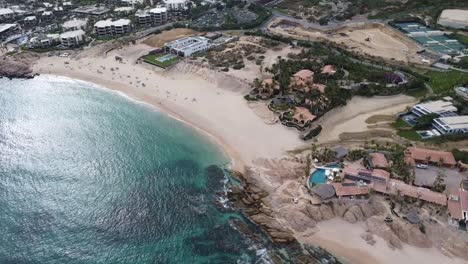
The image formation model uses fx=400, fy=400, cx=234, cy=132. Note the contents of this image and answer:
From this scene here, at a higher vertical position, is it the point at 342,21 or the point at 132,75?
the point at 342,21

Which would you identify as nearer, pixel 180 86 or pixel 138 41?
pixel 180 86

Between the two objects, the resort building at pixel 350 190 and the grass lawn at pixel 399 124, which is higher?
the resort building at pixel 350 190

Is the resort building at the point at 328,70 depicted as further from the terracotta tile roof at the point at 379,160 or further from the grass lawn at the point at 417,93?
the terracotta tile roof at the point at 379,160

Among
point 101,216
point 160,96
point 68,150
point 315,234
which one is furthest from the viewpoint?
point 160,96

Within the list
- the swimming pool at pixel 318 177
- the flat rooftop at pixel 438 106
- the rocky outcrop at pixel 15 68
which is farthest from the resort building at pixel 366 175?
the rocky outcrop at pixel 15 68

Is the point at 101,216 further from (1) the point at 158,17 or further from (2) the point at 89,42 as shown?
(1) the point at 158,17

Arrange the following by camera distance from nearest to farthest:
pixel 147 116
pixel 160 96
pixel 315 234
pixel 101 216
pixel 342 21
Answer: pixel 315 234 → pixel 101 216 → pixel 147 116 → pixel 160 96 → pixel 342 21

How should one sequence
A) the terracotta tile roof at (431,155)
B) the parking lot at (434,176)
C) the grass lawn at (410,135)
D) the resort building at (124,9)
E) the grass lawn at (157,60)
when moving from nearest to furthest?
the parking lot at (434,176), the terracotta tile roof at (431,155), the grass lawn at (410,135), the grass lawn at (157,60), the resort building at (124,9)

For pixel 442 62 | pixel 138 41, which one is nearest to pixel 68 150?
pixel 138 41

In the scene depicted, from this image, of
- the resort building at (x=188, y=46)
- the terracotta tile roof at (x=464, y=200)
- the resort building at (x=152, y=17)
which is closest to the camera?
the terracotta tile roof at (x=464, y=200)
